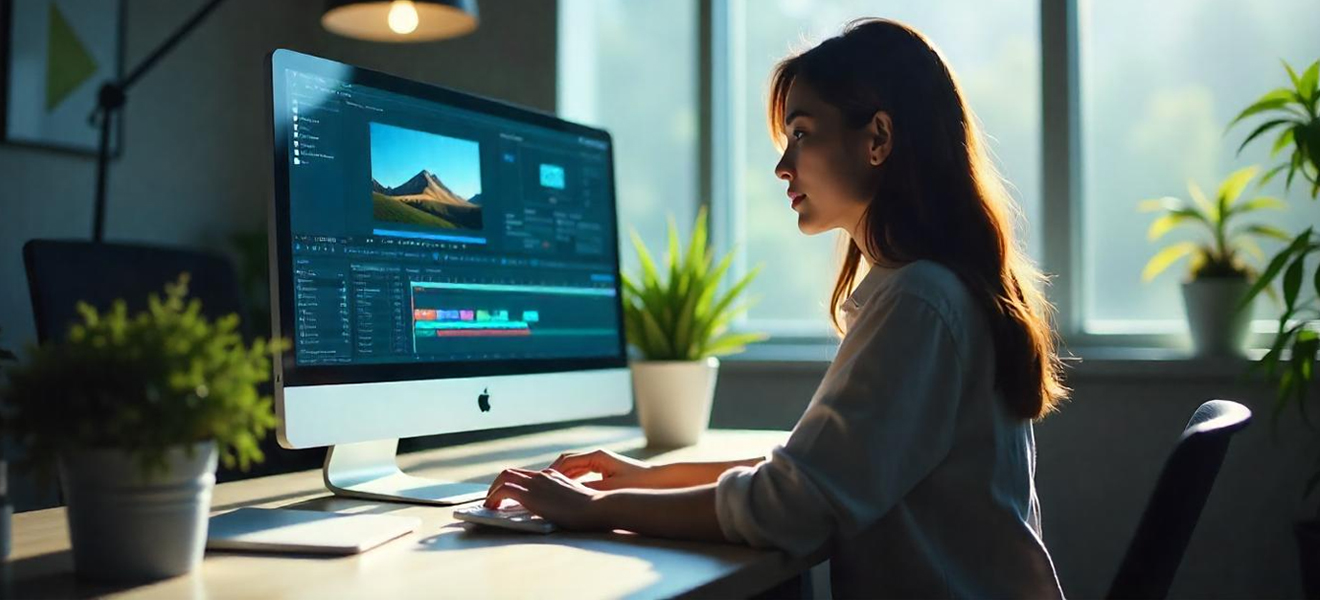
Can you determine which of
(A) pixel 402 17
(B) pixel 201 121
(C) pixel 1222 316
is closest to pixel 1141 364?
(C) pixel 1222 316

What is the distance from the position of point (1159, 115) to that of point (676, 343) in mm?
1395

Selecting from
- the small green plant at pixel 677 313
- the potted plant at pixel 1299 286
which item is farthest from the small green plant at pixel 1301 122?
the small green plant at pixel 677 313

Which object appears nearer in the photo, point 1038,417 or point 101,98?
point 1038,417

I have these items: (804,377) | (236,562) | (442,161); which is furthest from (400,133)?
(804,377)

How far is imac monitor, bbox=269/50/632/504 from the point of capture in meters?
1.21

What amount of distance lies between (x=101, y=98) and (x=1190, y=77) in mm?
2540

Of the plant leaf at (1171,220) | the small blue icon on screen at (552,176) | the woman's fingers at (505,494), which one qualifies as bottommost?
the woman's fingers at (505,494)

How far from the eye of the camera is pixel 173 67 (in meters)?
3.30

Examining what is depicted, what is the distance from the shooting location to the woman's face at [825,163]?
1235mm

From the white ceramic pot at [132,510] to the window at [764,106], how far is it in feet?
6.56

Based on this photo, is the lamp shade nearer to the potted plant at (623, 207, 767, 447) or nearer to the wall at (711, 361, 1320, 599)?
the potted plant at (623, 207, 767, 447)

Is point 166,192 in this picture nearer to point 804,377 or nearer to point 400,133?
point 804,377

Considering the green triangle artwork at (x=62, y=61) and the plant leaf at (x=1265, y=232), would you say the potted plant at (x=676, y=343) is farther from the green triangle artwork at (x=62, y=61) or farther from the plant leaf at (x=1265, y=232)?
the green triangle artwork at (x=62, y=61)

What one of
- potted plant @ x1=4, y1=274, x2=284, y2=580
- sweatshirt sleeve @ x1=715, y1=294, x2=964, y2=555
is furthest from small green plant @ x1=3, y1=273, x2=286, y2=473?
sweatshirt sleeve @ x1=715, y1=294, x2=964, y2=555
